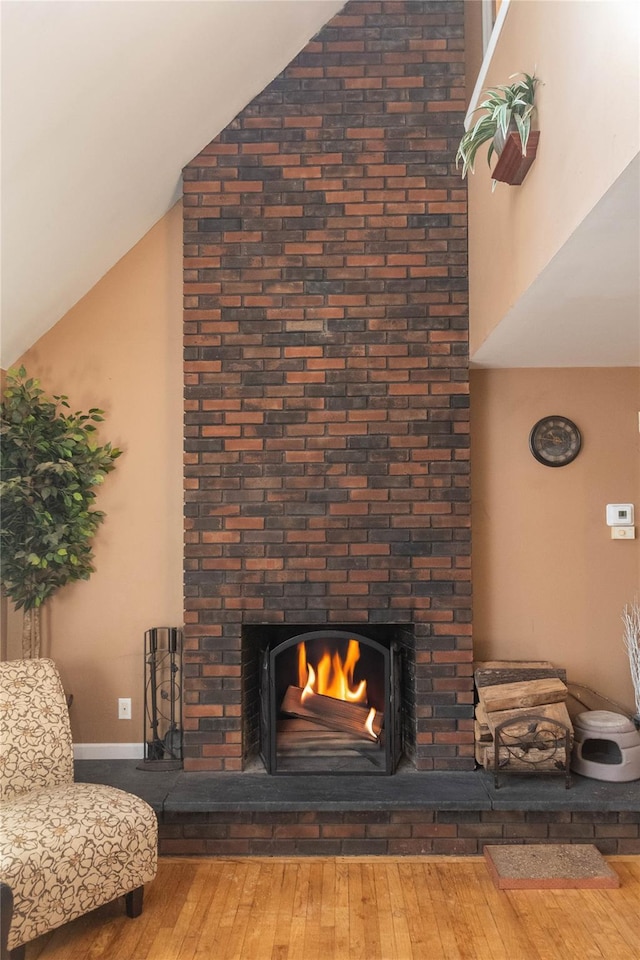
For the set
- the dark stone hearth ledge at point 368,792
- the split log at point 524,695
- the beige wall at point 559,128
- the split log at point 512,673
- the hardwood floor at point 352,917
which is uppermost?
the beige wall at point 559,128

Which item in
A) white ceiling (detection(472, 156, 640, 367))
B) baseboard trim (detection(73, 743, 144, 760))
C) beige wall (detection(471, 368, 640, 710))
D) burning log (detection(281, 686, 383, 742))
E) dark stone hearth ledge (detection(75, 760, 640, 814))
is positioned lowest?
dark stone hearth ledge (detection(75, 760, 640, 814))

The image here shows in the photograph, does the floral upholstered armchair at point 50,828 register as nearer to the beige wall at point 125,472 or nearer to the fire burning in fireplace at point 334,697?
the beige wall at point 125,472

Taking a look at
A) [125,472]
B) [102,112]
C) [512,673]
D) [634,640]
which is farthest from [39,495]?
[634,640]

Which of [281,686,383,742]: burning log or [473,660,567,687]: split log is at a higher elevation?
[473,660,567,687]: split log

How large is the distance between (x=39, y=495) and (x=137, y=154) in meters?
1.52

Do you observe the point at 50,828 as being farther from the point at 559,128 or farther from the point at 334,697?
the point at 559,128

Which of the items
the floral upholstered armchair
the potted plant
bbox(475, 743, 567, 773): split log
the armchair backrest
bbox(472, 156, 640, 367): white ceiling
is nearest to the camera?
bbox(472, 156, 640, 367): white ceiling

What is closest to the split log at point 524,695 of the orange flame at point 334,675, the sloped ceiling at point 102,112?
the orange flame at point 334,675

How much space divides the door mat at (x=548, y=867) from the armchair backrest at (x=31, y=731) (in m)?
1.64

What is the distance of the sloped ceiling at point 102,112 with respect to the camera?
2.39 m

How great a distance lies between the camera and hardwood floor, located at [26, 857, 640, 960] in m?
2.43

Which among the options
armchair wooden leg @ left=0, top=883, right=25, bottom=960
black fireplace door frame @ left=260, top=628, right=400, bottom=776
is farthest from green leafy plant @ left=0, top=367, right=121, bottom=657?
armchair wooden leg @ left=0, top=883, right=25, bottom=960

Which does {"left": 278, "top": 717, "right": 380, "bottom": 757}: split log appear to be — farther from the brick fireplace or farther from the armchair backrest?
the armchair backrest

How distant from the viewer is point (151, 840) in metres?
2.61
